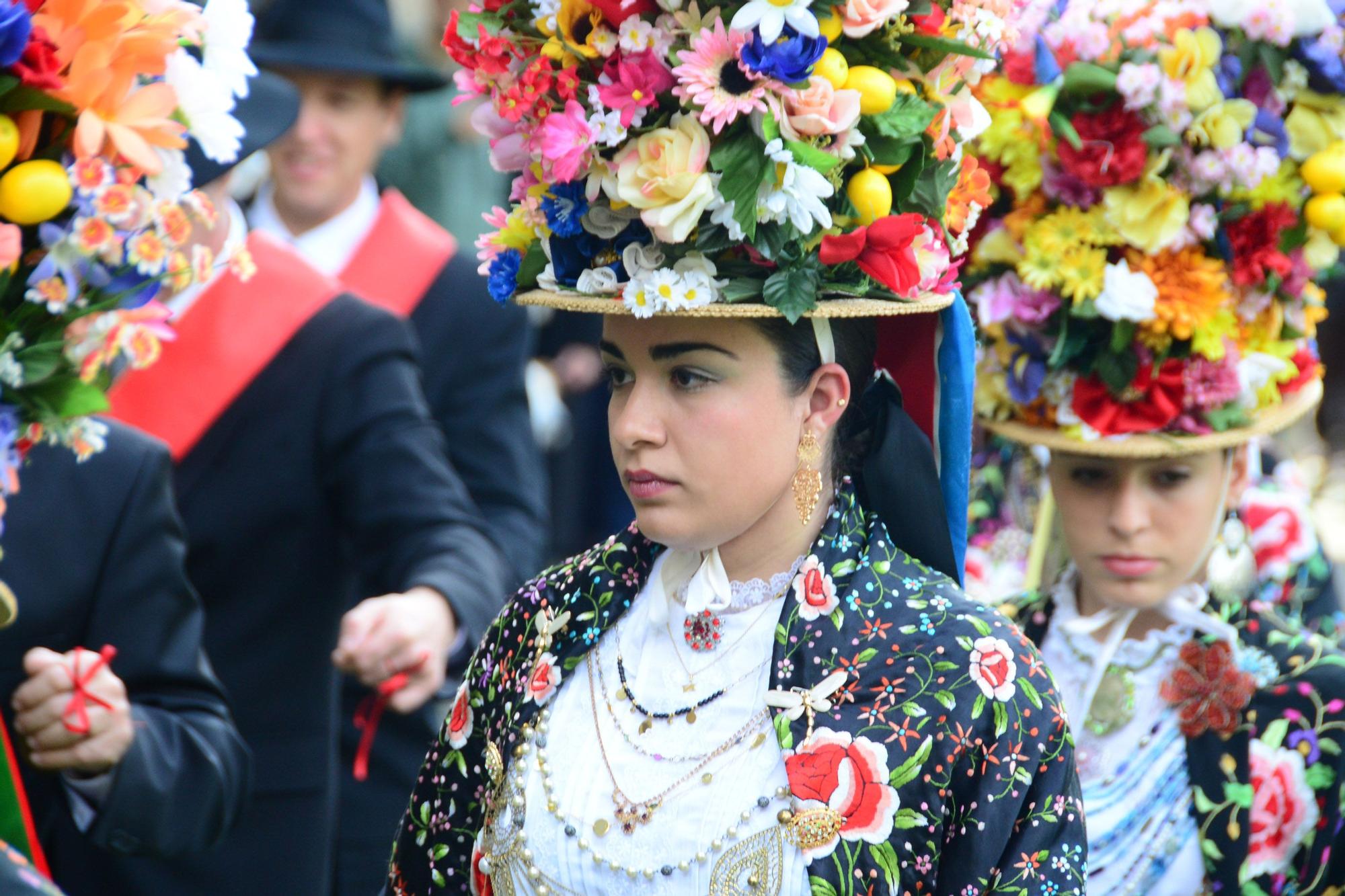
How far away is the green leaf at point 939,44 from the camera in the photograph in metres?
2.58

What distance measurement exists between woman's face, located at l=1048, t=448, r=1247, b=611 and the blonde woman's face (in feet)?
3.71

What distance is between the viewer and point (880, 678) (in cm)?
253

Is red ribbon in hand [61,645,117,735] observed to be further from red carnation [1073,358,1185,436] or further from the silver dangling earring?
the silver dangling earring

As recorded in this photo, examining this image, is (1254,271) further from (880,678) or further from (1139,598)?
(880,678)

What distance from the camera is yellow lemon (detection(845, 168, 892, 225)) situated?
101 inches

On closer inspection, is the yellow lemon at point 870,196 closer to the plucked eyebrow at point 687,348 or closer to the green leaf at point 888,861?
the plucked eyebrow at point 687,348

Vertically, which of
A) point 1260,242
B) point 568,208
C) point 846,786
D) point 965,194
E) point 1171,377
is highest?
point 965,194

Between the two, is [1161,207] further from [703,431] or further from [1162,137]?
[703,431]

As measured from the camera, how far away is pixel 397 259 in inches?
204

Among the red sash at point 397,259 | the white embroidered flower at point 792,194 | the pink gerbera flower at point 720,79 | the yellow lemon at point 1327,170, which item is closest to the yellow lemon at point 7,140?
the pink gerbera flower at point 720,79

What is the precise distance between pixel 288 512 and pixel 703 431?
64.6 inches

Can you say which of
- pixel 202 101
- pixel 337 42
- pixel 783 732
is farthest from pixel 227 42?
pixel 337 42

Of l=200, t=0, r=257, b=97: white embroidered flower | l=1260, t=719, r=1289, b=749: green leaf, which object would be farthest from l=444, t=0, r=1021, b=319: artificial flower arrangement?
l=1260, t=719, r=1289, b=749: green leaf

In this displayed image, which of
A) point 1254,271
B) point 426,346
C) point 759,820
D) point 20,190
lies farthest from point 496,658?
point 426,346
